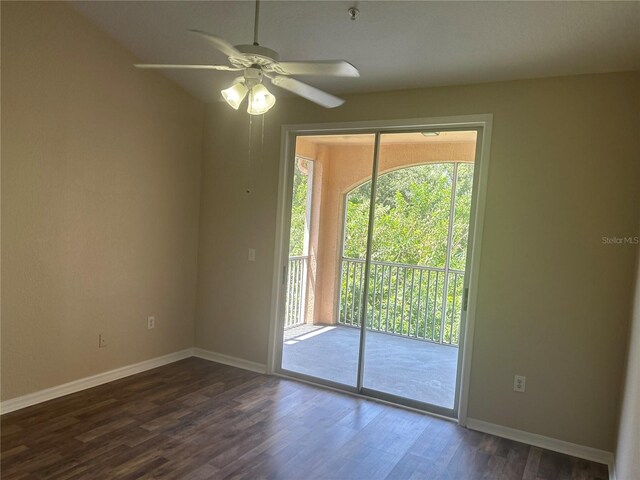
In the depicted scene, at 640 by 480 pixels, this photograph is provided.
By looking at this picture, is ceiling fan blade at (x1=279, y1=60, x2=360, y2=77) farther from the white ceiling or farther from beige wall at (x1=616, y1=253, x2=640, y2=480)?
beige wall at (x1=616, y1=253, x2=640, y2=480)

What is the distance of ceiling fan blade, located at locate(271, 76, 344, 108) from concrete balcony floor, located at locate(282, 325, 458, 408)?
205 cm

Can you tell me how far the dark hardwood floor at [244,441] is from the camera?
8.13ft

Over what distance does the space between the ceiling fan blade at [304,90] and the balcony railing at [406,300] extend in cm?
162

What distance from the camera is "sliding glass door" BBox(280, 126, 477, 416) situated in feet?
11.1

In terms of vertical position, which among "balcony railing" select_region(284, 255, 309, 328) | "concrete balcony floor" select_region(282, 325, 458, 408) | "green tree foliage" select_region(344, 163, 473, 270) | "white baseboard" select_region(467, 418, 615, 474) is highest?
"green tree foliage" select_region(344, 163, 473, 270)

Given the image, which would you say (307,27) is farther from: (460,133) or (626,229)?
(626,229)

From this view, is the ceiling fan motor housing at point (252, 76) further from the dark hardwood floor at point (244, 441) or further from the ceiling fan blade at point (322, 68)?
the dark hardwood floor at point (244, 441)

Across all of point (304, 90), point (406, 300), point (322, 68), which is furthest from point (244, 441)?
point (322, 68)

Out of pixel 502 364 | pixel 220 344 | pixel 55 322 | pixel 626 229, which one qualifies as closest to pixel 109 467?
pixel 55 322

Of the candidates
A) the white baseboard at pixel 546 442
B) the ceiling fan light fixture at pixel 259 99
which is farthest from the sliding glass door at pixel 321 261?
the ceiling fan light fixture at pixel 259 99

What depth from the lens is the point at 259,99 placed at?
7.12 ft

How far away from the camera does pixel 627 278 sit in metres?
2.75

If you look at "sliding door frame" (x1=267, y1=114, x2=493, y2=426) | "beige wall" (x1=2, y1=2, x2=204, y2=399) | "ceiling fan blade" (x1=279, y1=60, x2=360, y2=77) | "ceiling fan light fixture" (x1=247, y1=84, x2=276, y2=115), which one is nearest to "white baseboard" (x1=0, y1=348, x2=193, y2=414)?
"beige wall" (x1=2, y1=2, x2=204, y2=399)

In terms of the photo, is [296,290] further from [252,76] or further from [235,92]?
[252,76]
